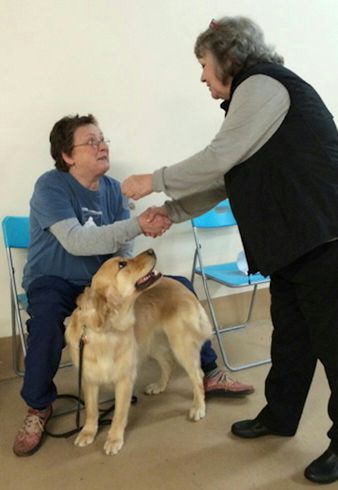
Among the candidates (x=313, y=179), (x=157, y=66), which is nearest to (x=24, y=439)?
(x=313, y=179)

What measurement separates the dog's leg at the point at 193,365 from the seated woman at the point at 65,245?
15 cm

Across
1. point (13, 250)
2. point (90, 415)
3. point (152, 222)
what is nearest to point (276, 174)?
point (152, 222)

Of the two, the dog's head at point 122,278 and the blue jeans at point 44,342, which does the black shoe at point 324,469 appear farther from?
the blue jeans at point 44,342

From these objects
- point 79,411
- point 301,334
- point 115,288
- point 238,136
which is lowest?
point 79,411

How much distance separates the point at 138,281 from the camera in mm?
1758

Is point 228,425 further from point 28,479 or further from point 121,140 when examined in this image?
point 121,140

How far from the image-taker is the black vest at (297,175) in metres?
1.35

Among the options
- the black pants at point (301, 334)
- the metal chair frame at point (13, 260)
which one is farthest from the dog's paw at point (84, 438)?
the black pants at point (301, 334)

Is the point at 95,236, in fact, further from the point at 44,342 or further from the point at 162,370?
the point at 162,370

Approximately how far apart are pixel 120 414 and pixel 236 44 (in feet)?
4.67

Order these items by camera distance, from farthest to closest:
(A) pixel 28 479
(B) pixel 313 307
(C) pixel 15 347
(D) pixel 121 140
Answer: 1. (D) pixel 121 140
2. (C) pixel 15 347
3. (A) pixel 28 479
4. (B) pixel 313 307

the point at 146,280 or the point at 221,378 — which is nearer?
the point at 146,280

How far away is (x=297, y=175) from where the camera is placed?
1352mm

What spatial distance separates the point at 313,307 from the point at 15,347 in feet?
5.29
